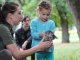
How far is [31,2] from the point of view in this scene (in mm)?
26656

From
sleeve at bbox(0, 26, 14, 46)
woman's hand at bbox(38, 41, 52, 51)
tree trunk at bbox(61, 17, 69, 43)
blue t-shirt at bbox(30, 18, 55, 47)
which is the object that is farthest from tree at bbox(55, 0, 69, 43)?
sleeve at bbox(0, 26, 14, 46)

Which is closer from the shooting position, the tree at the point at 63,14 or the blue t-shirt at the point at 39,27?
the blue t-shirt at the point at 39,27

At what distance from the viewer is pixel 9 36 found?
147 inches

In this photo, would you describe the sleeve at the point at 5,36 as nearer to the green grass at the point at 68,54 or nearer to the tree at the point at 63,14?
the green grass at the point at 68,54

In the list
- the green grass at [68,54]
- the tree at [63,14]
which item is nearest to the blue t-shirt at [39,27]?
the green grass at [68,54]

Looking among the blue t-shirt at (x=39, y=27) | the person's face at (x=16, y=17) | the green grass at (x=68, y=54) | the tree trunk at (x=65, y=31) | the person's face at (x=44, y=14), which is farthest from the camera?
the tree trunk at (x=65, y=31)

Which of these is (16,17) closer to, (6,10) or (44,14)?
(6,10)

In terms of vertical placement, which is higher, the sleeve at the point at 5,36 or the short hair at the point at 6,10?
the short hair at the point at 6,10

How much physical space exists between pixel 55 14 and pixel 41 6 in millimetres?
23121

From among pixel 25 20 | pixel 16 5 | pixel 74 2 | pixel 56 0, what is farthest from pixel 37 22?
pixel 56 0

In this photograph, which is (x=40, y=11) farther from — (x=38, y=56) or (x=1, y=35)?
(x=1, y=35)

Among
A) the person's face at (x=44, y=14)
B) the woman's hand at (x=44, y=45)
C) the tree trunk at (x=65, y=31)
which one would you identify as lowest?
the tree trunk at (x=65, y=31)

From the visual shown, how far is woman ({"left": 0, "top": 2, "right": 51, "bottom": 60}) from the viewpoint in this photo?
3.70 metres

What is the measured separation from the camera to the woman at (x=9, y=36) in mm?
3702
